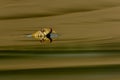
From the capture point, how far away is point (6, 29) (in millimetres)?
757

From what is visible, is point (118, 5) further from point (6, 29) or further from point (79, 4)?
point (6, 29)

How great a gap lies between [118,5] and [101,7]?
5 centimetres

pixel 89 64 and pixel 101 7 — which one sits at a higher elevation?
pixel 101 7

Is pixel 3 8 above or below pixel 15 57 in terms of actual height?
above

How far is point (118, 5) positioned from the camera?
2.49 feet

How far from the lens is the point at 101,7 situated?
2.49ft

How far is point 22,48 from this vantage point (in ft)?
2.52

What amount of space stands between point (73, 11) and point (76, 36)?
3.1 inches

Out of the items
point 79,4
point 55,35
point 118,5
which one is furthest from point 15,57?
point 118,5

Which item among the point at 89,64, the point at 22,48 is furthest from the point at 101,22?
the point at 22,48

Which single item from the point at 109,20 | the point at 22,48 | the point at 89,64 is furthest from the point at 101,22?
the point at 22,48

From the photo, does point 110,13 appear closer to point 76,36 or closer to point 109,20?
point 109,20

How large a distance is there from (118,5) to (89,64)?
8.1 inches

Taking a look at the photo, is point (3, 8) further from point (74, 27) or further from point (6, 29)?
point (74, 27)
